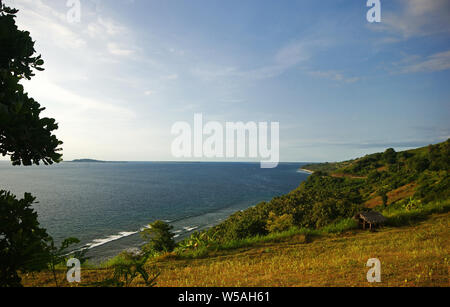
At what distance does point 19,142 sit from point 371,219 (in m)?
14.2

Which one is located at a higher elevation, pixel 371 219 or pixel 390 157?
pixel 390 157

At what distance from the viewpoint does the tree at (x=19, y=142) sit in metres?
3.42

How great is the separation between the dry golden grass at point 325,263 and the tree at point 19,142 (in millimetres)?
3245

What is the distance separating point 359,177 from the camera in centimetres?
10162

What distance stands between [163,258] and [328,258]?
650 centimetres

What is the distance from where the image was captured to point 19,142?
3869mm

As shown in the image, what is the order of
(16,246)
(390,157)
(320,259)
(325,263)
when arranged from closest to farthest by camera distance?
1. (16,246)
2. (325,263)
3. (320,259)
4. (390,157)

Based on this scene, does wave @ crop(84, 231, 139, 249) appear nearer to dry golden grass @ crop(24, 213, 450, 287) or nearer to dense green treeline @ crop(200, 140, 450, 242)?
dense green treeline @ crop(200, 140, 450, 242)
